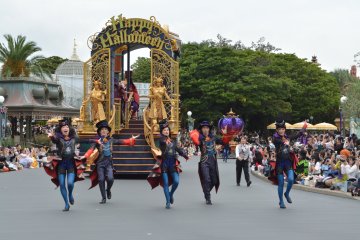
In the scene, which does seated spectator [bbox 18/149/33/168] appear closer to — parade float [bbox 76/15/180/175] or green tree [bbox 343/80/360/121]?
parade float [bbox 76/15/180/175]

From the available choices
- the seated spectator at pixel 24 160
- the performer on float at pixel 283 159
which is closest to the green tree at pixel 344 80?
the seated spectator at pixel 24 160

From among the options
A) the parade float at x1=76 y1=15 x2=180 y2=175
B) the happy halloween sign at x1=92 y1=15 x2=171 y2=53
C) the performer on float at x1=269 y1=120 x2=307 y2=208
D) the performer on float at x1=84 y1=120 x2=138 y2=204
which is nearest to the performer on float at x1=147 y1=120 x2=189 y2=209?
the performer on float at x1=84 y1=120 x2=138 y2=204

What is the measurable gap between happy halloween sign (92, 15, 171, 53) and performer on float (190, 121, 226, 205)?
973cm

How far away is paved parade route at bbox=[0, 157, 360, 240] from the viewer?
10.1 metres

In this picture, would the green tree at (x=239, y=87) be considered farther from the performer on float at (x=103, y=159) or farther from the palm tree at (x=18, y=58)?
the performer on float at (x=103, y=159)

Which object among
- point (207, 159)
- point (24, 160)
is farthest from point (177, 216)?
point (24, 160)

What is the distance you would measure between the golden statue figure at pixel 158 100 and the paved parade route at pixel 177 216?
17.7 ft

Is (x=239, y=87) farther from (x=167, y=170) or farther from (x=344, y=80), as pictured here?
(x=167, y=170)

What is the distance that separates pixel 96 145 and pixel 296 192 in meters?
5.81

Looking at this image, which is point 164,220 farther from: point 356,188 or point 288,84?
point 288,84

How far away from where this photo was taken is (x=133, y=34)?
23969 mm

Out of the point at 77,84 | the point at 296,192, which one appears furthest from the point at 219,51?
the point at 296,192

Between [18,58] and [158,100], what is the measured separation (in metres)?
26.6

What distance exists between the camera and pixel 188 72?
199ft
